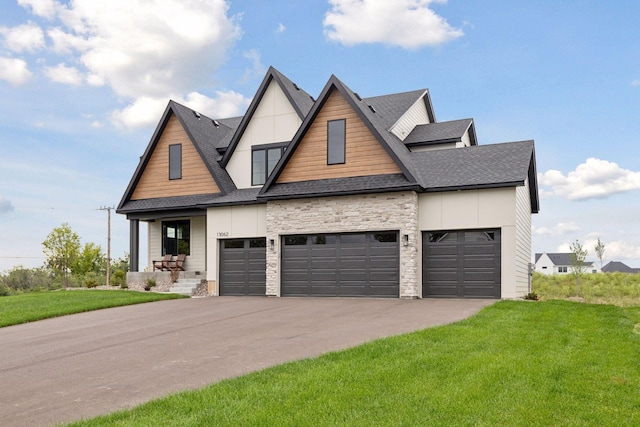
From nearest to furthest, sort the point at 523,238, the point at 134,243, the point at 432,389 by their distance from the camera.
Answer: the point at 432,389 < the point at 523,238 < the point at 134,243

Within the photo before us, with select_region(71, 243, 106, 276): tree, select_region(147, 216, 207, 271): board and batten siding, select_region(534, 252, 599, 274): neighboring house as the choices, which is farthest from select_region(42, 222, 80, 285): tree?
select_region(534, 252, 599, 274): neighboring house

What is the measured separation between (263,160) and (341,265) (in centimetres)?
686

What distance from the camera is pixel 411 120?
2572 centimetres

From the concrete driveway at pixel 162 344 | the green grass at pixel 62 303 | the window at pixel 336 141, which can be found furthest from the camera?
the window at pixel 336 141

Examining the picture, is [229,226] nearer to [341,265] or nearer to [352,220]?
[341,265]

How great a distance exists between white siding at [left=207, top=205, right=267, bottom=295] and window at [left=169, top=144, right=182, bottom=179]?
328 centimetres

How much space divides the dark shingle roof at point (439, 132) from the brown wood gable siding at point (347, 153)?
4.89m

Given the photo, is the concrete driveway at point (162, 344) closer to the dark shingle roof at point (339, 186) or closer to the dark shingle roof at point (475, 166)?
the dark shingle roof at point (339, 186)

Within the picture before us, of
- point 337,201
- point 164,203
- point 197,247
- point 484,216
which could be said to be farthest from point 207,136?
point 484,216

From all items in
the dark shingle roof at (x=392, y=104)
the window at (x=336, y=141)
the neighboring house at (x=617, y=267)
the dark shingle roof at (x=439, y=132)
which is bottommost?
the neighboring house at (x=617, y=267)

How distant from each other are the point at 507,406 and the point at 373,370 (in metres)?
1.90

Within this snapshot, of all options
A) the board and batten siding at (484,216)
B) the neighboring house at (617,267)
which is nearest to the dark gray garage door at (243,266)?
the board and batten siding at (484,216)

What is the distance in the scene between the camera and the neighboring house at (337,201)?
59.5ft

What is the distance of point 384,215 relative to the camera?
18.8 m
